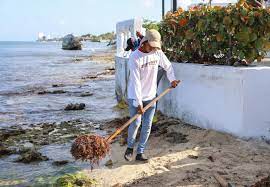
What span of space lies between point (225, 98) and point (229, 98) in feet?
0.33

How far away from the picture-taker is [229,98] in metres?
7.31

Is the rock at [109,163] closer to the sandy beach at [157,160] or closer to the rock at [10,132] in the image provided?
the sandy beach at [157,160]

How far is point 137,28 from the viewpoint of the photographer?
37.7 ft

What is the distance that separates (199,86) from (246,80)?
1.20 metres

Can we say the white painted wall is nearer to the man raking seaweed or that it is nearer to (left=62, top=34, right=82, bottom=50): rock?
the man raking seaweed

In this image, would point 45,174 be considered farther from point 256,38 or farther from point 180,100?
point 256,38

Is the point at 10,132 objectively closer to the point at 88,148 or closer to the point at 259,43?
the point at 88,148

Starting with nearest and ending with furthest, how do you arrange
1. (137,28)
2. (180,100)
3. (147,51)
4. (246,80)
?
(147,51) → (246,80) → (180,100) → (137,28)

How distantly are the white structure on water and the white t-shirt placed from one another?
1.27 meters

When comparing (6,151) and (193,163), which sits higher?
(193,163)

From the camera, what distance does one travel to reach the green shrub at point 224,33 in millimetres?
7508

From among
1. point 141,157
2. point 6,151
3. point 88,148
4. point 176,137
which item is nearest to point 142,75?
point 141,157

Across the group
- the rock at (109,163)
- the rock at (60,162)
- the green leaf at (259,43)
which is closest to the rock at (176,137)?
the rock at (109,163)

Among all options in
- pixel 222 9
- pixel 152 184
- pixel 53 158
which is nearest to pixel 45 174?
pixel 53 158
